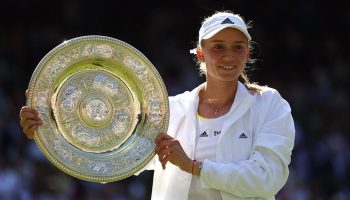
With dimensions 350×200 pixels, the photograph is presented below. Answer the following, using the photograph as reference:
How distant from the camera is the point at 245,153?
4273 mm

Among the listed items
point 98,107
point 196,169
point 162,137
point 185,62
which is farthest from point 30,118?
point 185,62

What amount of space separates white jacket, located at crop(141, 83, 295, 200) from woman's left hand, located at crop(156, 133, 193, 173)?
0.07m

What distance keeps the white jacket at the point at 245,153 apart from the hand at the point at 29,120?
0.57 meters

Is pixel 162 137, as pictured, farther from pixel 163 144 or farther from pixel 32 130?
pixel 32 130

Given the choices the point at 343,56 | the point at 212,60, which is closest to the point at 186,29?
the point at 343,56

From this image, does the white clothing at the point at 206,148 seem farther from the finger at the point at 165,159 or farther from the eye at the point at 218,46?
the eye at the point at 218,46

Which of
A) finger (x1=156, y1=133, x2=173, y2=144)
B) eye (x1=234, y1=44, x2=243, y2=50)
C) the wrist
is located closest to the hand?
finger (x1=156, y1=133, x2=173, y2=144)

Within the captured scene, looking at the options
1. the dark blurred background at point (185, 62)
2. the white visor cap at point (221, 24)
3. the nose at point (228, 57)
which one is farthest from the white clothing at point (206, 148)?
the dark blurred background at point (185, 62)

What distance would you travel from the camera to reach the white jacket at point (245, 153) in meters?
4.19

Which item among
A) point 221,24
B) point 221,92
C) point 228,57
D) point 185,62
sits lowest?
point 221,92

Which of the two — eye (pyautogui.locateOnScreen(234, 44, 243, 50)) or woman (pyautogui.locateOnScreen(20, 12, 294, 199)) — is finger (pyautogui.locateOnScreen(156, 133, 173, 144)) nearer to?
woman (pyautogui.locateOnScreen(20, 12, 294, 199))

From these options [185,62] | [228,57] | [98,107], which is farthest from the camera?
[185,62]

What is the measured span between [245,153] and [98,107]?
642 mm

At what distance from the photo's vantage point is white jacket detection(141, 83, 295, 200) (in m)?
4.19
